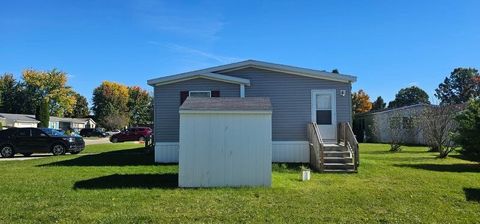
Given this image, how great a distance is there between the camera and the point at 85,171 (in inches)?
512

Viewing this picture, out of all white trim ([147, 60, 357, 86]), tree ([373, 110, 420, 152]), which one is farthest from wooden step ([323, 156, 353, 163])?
tree ([373, 110, 420, 152])

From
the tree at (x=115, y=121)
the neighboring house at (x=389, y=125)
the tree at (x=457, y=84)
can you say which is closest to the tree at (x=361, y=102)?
the tree at (x=457, y=84)

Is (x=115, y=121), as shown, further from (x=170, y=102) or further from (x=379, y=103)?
(x=170, y=102)

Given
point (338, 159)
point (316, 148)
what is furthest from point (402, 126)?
point (338, 159)

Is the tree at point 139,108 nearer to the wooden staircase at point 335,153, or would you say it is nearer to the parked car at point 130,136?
the parked car at point 130,136

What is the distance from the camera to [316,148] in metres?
14.4

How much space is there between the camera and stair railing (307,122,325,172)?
533 inches

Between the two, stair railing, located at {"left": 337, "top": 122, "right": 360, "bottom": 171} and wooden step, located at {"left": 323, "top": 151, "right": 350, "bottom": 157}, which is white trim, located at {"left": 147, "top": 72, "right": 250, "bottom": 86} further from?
wooden step, located at {"left": 323, "top": 151, "right": 350, "bottom": 157}

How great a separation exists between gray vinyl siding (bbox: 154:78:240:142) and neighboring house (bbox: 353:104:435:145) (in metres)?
14.5

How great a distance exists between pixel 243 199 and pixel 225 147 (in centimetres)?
191

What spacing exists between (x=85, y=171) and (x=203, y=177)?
185 inches

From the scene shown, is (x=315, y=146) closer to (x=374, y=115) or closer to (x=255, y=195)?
(x=255, y=195)

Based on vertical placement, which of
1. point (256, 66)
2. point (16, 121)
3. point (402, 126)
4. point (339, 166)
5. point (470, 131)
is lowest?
point (339, 166)

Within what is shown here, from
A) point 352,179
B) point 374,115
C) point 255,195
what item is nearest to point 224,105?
point 255,195
